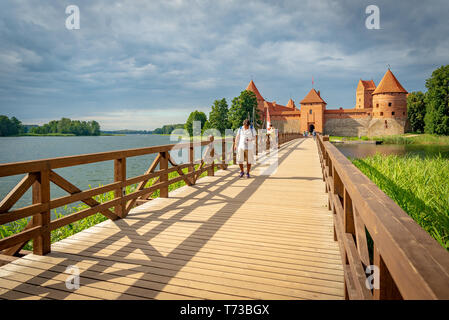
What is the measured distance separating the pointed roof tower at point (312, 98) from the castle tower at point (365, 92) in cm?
2765

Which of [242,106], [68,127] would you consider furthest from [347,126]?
[68,127]

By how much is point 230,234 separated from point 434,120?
4814cm

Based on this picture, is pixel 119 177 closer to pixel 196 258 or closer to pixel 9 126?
pixel 196 258

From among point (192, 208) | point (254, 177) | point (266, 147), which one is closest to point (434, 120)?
point (266, 147)

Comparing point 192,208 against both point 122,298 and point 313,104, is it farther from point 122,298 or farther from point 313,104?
point 313,104

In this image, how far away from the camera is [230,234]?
3.52 m

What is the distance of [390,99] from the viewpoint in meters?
52.4

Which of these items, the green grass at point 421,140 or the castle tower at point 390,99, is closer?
the green grass at point 421,140

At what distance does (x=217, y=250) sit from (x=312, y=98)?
2324 inches

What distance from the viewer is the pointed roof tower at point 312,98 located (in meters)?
57.3

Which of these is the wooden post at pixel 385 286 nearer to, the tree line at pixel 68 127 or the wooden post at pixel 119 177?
the wooden post at pixel 119 177

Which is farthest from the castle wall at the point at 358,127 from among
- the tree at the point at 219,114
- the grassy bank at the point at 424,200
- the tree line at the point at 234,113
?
the grassy bank at the point at 424,200

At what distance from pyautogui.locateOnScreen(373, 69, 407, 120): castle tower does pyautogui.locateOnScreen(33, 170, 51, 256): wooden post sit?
192 ft

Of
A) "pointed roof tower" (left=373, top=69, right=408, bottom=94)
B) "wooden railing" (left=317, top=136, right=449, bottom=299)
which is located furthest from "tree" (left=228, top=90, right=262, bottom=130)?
"wooden railing" (left=317, top=136, right=449, bottom=299)
